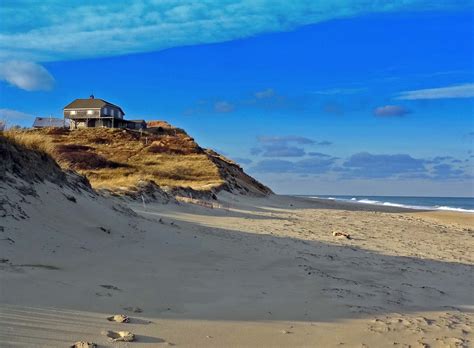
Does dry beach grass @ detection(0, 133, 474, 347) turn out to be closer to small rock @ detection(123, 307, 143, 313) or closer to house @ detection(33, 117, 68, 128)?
small rock @ detection(123, 307, 143, 313)

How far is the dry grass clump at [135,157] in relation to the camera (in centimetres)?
3252

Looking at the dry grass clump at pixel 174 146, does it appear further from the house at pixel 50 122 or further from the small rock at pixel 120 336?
A: the small rock at pixel 120 336

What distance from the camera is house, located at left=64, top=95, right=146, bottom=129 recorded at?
227 feet

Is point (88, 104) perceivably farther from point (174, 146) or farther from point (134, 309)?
point (134, 309)

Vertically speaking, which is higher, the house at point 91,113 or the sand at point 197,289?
the house at point 91,113

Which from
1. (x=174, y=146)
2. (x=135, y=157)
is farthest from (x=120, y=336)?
(x=174, y=146)

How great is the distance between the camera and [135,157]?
42344 mm

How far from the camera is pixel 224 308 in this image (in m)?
4.77

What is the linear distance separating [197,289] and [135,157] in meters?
38.1

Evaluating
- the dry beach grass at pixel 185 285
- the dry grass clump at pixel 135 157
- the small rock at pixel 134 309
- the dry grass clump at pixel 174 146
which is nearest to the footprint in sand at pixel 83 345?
the dry beach grass at pixel 185 285

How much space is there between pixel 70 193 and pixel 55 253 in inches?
132

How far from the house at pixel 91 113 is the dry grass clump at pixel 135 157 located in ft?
45.2

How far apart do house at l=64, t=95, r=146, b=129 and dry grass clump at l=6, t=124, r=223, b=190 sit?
1377 cm

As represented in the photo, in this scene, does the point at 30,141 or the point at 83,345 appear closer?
the point at 83,345
